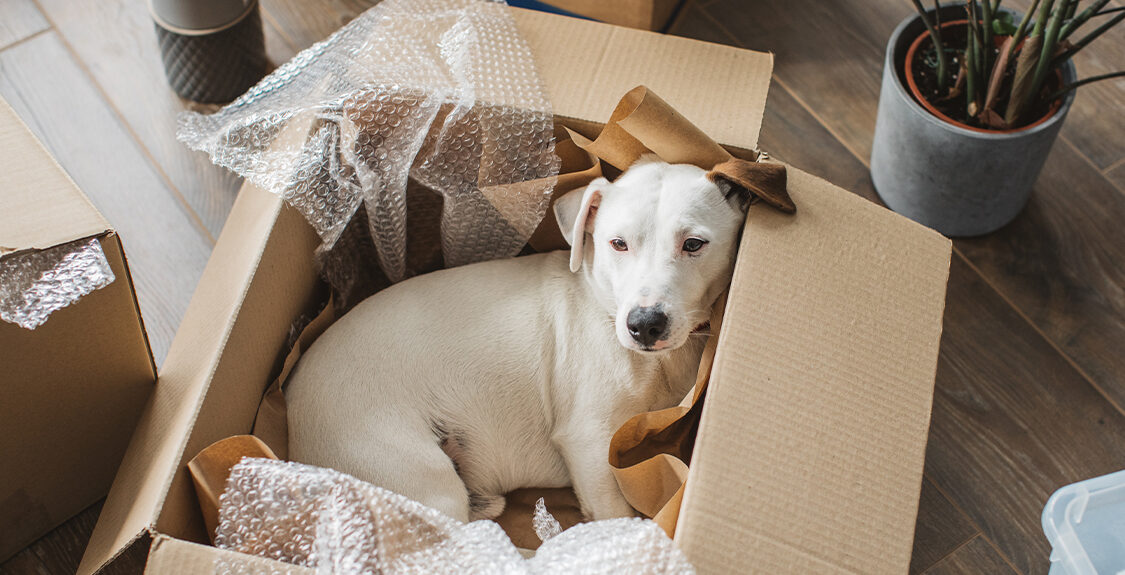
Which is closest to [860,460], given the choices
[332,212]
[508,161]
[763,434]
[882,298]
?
[763,434]

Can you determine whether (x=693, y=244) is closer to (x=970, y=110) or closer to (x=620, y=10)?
(x=970, y=110)

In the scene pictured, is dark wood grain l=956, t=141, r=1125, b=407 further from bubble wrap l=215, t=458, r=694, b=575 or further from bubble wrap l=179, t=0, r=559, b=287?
bubble wrap l=215, t=458, r=694, b=575

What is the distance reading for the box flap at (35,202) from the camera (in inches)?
39.6

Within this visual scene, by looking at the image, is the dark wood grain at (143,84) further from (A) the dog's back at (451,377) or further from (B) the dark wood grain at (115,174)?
(A) the dog's back at (451,377)

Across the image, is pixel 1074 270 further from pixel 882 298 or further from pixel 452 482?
pixel 452 482

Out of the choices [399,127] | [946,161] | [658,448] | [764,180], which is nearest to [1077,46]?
[946,161]

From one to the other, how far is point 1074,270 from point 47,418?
182 centimetres

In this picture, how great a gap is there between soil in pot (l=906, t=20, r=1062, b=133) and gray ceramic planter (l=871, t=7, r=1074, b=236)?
0.07ft

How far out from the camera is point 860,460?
0.96 m

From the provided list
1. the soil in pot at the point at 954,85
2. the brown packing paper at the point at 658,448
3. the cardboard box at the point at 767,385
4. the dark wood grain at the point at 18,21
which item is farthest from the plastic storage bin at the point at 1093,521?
the dark wood grain at the point at 18,21

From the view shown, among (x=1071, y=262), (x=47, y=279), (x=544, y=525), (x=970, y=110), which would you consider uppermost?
(x=47, y=279)

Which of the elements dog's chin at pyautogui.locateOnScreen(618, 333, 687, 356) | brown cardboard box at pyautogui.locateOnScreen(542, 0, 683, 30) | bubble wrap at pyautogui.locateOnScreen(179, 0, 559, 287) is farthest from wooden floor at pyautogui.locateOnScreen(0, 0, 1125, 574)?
dog's chin at pyautogui.locateOnScreen(618, 333, 687, 356)

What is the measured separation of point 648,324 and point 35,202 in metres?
0.74

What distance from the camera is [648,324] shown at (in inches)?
44.6
